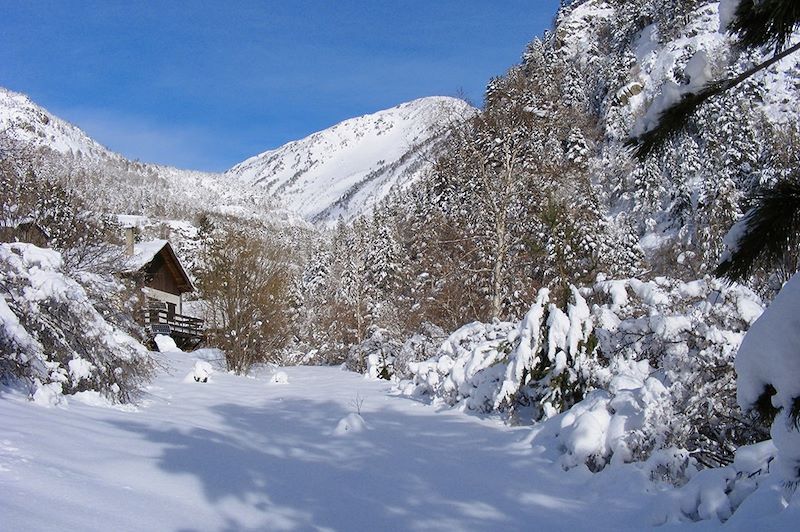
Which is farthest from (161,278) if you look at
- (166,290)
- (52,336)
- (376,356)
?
(52,336)

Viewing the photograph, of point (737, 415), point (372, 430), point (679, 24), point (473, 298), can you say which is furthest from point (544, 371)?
point (679, 24)

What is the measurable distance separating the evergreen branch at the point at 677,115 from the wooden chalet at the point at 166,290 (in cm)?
2425

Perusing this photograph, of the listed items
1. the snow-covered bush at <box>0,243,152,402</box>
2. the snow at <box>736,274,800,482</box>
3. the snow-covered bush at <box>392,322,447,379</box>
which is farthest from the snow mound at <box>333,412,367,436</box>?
the snow-covered bush at <box>392,322,447,379</box>

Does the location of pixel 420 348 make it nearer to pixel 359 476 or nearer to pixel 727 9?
pixel 359 476

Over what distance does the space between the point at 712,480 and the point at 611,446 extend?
1.36 meters

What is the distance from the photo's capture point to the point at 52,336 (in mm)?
6336

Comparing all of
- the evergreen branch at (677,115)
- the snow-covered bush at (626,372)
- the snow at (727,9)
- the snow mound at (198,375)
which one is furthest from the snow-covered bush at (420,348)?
the snow at (727,9)

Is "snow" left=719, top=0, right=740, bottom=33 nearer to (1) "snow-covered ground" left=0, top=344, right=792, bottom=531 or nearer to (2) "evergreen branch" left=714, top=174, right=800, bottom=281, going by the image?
(2) "evergreen branch" left=714, top=174, right=800, bottom=281

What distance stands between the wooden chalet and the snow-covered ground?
786 inches

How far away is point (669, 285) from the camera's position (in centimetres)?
671

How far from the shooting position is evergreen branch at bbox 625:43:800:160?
6.93 feet

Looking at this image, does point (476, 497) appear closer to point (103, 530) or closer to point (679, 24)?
point (103, 530)

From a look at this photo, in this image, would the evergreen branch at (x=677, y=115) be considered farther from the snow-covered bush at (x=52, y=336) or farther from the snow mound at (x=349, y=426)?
the snow-covered bush at (x=52, y=336)

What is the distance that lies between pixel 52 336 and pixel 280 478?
3.51m
